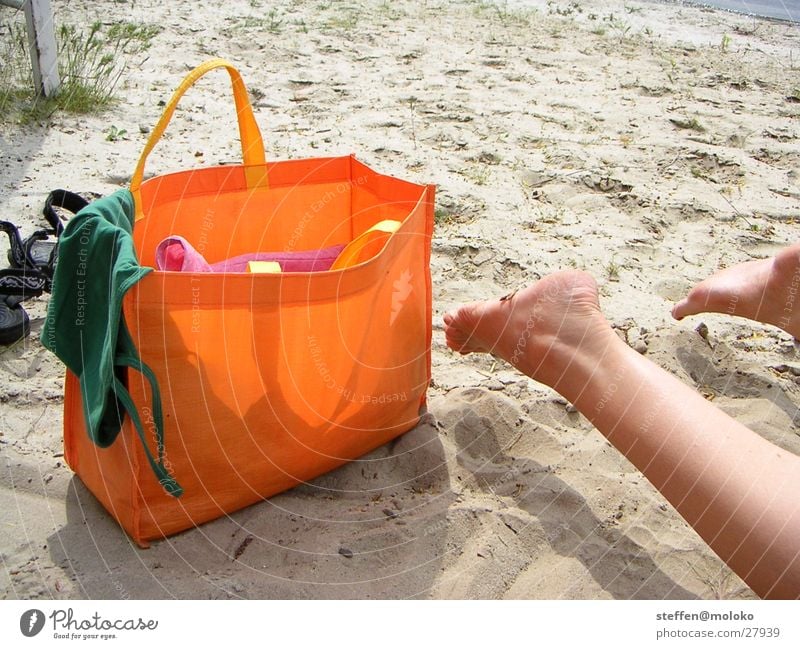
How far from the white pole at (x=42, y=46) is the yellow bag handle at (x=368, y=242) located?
1.47 meters

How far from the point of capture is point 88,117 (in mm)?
2342

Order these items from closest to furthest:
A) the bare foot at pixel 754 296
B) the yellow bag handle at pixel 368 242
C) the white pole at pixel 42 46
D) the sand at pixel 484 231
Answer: the sand at pixel 484 231 < the yellow bag handle at pixel 368 242 < the bare foot at pixel 754 296 < the white pole at pixel 42 46

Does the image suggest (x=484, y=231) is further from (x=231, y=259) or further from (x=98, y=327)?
(x=98, y=327)

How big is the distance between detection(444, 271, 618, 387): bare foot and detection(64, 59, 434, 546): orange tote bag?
112 mm

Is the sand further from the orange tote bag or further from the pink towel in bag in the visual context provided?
the pink towel in bag

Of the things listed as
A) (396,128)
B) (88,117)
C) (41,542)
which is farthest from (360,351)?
(88,117)

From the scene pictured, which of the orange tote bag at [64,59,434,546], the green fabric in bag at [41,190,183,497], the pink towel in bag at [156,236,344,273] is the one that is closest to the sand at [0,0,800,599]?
the orange tote bag at [64,59,434,546]

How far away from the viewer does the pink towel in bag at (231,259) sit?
1.31 meters

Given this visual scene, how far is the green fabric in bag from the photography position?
104 cm

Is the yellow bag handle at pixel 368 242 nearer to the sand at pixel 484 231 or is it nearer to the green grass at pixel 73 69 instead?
the sand at pixel 484 231

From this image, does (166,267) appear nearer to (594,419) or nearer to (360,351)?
(360,351)

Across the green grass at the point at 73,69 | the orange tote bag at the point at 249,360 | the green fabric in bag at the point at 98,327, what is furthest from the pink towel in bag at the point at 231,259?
the green grass at the point at 73,69

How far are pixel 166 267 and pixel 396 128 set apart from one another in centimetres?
127

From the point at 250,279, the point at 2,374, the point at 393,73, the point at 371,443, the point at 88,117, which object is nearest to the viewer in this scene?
the point at 250,279
